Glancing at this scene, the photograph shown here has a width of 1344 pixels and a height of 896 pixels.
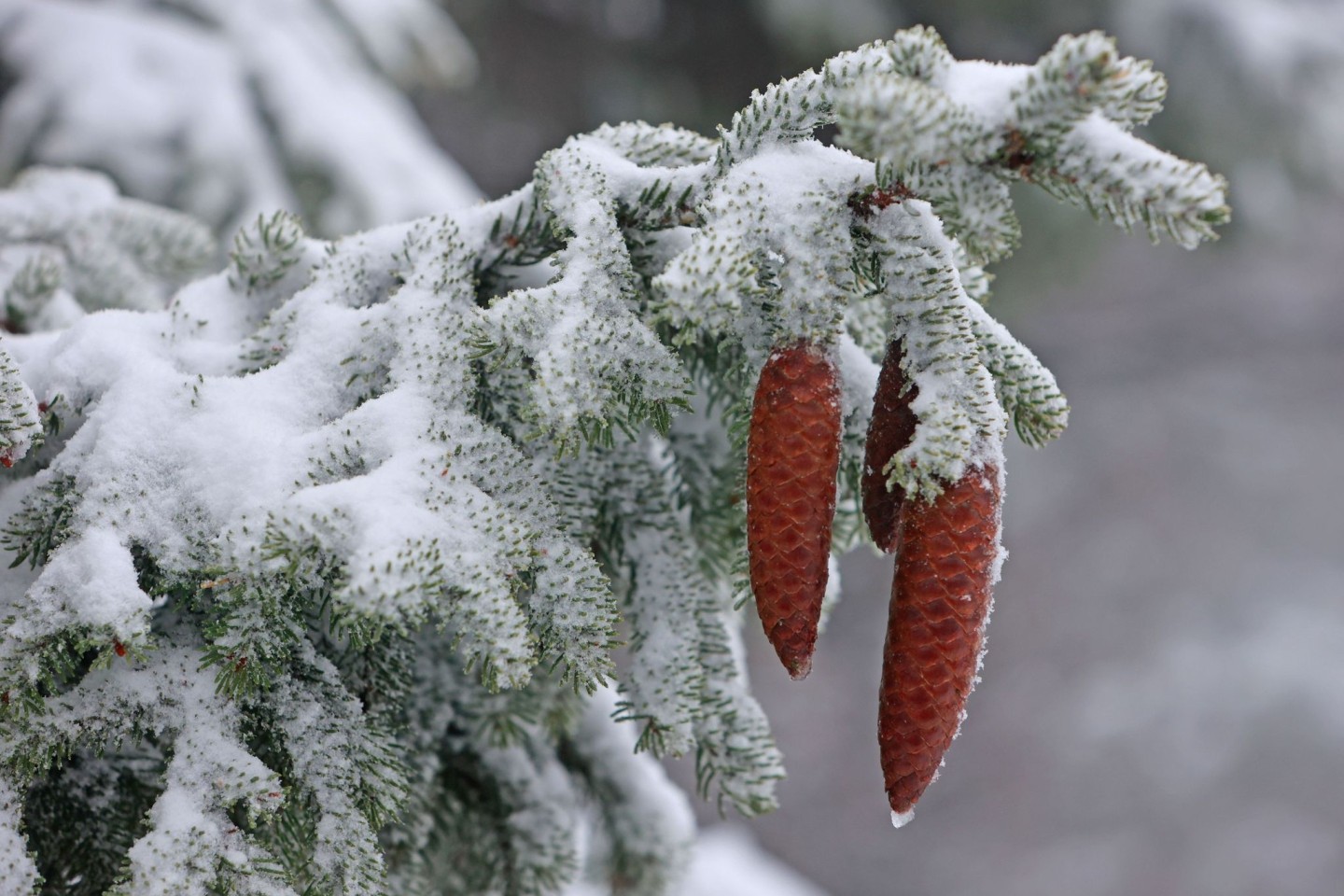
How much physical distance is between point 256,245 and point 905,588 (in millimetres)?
638

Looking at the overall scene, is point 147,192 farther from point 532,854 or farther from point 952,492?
point 952,492

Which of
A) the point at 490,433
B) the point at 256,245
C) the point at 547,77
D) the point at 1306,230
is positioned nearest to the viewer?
the point at 490,433

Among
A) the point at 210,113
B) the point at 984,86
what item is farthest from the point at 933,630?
the point at 210,113

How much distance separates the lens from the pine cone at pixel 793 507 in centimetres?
62

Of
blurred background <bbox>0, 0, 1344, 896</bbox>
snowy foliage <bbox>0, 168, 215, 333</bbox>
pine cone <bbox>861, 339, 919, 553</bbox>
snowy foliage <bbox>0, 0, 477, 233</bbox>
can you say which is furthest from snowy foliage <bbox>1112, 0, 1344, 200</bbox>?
pine cone <bbox>861, 339, 919, 553</bbox>

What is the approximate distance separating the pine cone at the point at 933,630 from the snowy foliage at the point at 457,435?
0.03m

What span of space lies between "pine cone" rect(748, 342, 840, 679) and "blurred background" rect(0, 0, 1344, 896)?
1706 mm

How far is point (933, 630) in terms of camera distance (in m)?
0.61

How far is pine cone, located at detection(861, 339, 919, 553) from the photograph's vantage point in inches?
26.3

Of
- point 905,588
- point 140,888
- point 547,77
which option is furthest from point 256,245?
point 547,77

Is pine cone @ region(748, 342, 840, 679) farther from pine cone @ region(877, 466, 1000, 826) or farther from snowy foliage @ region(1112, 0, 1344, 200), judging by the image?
snowy foliage @ region(1112, 0, 1344, 200)

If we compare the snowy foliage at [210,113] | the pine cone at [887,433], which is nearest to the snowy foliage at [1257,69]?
the snowy foliage at [210,113]

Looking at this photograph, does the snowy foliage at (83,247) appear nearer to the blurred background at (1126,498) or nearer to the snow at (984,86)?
the snow at (984,86)

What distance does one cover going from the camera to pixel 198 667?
0.70 meters
